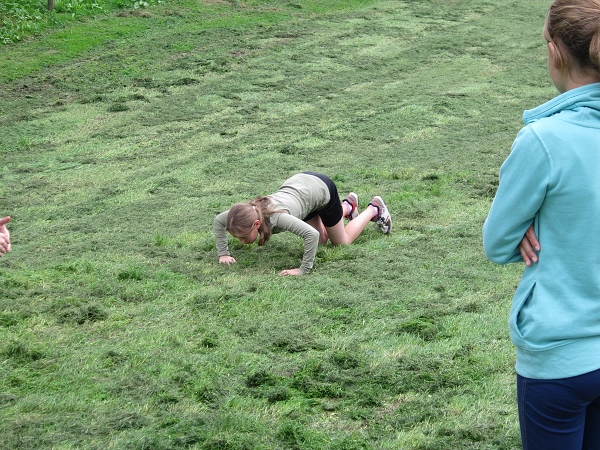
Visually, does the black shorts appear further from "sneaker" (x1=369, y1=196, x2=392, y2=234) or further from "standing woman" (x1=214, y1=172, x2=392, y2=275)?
"sneaker" (x1=369, y1=196, x2=392, y2=234)

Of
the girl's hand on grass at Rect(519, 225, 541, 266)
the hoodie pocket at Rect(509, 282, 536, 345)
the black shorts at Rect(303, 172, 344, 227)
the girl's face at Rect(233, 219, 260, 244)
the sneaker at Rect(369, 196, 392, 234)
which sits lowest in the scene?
the sneaker at Rect(369, 196, 392, 234)

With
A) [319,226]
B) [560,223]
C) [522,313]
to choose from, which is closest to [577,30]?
[560,223]

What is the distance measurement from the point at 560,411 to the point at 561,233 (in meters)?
0.44

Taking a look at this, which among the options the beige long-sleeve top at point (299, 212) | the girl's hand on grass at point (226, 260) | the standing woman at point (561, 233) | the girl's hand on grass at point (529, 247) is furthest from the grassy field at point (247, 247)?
the girl's hand on grass at point (529, 247)

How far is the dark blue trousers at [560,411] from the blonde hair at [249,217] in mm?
3791

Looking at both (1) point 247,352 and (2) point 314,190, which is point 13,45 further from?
(1) point 247,352

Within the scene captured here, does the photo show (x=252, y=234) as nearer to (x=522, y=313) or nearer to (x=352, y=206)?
(x=352, y=206)

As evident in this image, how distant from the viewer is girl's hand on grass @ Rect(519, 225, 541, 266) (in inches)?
75.7

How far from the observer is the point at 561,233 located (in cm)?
190

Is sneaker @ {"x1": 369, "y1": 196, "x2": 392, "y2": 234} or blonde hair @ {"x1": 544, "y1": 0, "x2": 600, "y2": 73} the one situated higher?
blonde hair @ {"x1": 544, "y1": 0, "x2": 600, "y2": 73}

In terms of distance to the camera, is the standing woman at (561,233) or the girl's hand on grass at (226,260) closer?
the standing woman at (561,233)

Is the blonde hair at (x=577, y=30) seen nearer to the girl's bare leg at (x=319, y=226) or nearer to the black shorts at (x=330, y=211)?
the black shorts at (x=330, y=211)

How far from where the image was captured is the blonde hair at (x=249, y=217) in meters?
5.60

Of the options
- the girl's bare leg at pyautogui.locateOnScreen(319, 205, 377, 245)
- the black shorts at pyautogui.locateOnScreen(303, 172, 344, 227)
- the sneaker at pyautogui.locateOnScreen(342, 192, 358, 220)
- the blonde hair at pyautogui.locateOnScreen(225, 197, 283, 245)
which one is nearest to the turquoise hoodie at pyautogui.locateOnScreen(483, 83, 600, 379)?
the blonde hair at pyautogui.locateOnScreen(225, 197, 283, 245)
